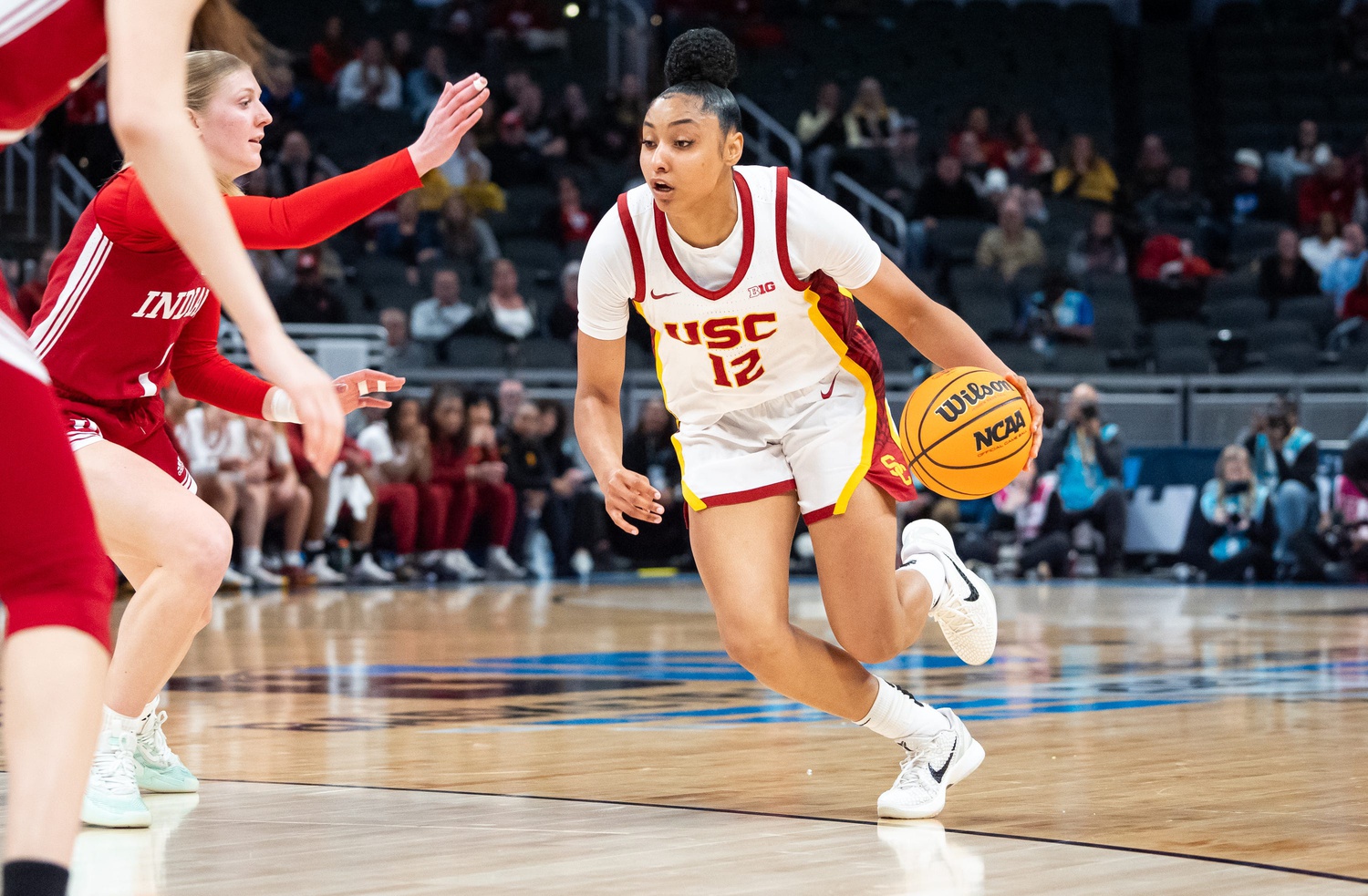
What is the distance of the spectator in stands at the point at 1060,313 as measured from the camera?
1485cm

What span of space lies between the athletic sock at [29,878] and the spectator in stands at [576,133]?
14.7 meters

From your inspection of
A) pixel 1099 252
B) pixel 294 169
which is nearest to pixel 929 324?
pixel 294 169

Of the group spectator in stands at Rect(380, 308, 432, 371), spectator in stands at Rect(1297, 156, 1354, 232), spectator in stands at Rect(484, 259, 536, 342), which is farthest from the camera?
spectator in stands at Rect(1297, 156, 1354, 232)

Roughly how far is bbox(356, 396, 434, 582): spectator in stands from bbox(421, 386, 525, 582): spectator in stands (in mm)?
103

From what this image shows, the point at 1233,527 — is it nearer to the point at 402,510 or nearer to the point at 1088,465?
the point at 1088,465

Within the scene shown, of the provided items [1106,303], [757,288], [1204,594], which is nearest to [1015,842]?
[757,288]

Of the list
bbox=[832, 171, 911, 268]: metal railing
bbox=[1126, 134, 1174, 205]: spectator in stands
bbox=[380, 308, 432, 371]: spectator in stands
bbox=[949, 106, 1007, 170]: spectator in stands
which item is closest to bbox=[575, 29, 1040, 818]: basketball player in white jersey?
bbox=[380, 308, 432, 371]: spectator in stands

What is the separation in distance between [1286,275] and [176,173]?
1462cm

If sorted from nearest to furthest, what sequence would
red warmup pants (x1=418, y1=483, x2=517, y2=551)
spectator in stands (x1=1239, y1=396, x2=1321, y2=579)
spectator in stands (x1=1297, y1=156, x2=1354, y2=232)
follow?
spectator in stands (x1=1239, y1=396, x2=1321, y2=579) < red warmup pants (x1=418, y1=483, x2=517, y2=551) < spectator in stands (x1=1297, y1=156, x2=1354, y2=232)

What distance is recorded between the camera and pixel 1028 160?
17.5 m

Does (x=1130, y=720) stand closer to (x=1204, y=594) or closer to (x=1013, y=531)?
(x=1204, y=594)

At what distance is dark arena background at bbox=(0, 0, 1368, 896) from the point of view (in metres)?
3.70

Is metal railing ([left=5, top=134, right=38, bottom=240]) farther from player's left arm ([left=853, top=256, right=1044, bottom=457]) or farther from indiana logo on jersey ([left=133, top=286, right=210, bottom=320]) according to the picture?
player's left arm ([left=853, top=256, right=1044, bottom=457])

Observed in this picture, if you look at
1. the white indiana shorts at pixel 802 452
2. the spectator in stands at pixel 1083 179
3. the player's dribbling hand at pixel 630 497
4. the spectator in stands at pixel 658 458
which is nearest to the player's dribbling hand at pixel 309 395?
the player's dribbling hand at pixel 630 497
